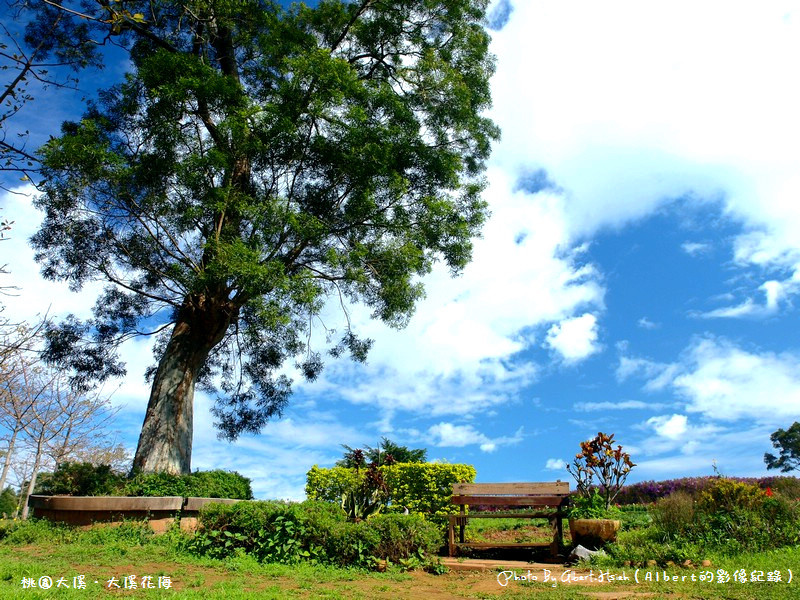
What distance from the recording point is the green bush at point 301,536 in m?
6.96

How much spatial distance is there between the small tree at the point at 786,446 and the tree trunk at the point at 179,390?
3028 cm

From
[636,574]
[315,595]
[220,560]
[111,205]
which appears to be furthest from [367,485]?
[111,205]

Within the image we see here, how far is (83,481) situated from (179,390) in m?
2.34

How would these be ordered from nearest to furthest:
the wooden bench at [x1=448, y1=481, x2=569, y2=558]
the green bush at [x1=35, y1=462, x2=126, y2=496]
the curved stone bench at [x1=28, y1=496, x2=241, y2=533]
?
the wooden bench at [x1=448, y1=481, x2=569, y2=558] → the curved stone bench at [x1=28, y1=496, x2=241, y2=533] → the green bush at [x1=35, y1=462, x2=126, y2=496]

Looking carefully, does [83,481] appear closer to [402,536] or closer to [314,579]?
[314,579]

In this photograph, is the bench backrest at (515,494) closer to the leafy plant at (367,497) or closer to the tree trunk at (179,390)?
the leafy plant at (367,497)

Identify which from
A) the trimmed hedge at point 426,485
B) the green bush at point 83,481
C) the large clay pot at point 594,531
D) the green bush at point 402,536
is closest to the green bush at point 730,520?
the large clay pot at point 594,531

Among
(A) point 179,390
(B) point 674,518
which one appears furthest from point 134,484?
(B) point 674,518

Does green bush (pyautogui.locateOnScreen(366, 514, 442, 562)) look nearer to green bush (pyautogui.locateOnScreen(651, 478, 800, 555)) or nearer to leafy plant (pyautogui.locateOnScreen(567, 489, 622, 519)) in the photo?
leafy plant (pyautogui.locateOnScreen(567, 489, 622, 519))

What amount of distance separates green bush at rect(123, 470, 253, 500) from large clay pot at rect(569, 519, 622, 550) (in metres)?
5.78

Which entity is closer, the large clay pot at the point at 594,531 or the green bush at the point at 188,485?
the large clay pot at the point at 594,531

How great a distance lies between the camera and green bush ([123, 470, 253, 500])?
9305mm

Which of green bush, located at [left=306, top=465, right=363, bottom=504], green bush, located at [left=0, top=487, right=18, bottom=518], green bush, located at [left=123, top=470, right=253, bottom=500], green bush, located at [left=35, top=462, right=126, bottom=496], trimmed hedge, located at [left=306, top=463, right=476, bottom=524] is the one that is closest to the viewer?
green bush, located at [left=123, top=470, right=253, bottom=500]

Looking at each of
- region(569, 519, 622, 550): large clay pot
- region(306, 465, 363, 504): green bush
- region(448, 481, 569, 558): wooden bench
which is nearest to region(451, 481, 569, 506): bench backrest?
region(448, 481, 569, 558): wooden bench
